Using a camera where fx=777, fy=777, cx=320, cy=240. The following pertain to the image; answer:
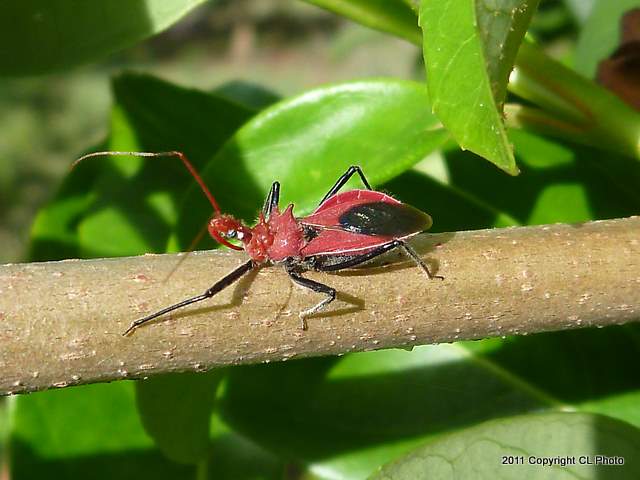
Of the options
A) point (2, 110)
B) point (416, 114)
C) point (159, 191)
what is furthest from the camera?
point (2, 110)

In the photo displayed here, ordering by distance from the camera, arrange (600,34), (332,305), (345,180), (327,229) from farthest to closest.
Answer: (600,34)
(327,229)
(345,180)
(332,305)

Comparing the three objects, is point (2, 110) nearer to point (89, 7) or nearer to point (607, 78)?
point (89, 7)

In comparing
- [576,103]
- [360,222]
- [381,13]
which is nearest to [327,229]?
[360,222]

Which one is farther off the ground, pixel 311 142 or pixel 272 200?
pixel 311 142

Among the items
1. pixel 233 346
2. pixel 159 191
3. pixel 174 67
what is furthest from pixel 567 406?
pixel 174 67

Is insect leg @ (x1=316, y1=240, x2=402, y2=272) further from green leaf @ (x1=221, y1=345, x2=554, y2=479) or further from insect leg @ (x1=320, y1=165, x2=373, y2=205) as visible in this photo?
green leaf @ (x1=221, y1=345, x2=554, y2=479)

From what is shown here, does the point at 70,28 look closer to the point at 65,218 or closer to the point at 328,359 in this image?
the point at 65,218

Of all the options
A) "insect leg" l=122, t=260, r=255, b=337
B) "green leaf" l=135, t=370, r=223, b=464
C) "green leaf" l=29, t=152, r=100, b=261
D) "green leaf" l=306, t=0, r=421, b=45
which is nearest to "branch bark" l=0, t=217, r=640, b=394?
"insect leg" l=122, t=260, r=255, b=337
